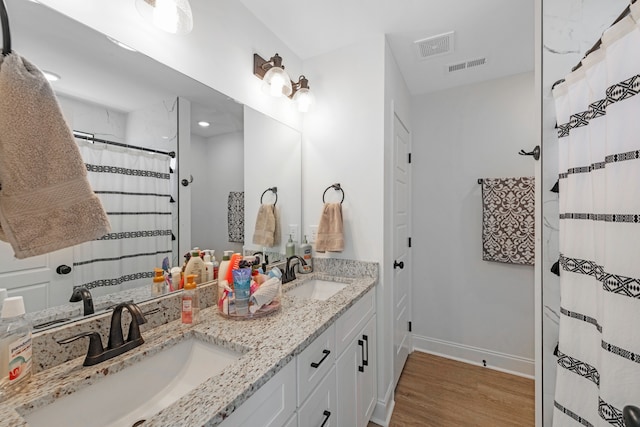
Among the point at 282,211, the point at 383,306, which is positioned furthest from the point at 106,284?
the point at 383,306

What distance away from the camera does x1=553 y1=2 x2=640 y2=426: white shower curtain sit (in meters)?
0.65

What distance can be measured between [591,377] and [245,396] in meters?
1.09

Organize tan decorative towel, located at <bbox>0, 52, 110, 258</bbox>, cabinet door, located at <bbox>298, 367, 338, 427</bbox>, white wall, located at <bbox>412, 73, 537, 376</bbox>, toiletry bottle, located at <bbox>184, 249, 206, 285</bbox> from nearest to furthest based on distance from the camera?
tan decorative towel, located at <bbox>0, 52, 110, 258</bbox>, cabinet door, located at <bbox>298, 367, 338, 427</bbox>, toiletry bottle, located at <bbox>184, 249, 206, 285</bbox>, white wall, located at <bbox>412, 73, 537, 376</bbox>

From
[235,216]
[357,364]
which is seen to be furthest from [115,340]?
[357,364]

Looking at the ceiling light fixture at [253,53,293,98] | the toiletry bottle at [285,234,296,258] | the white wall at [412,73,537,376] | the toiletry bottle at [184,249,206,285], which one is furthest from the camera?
the white wall at [412,73,537,376]

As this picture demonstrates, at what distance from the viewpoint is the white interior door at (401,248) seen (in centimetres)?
206

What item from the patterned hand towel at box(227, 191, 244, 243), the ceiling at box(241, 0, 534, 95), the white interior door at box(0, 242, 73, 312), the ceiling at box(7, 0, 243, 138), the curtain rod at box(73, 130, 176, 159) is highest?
the ceiling at box(241, 0, 534, 95)

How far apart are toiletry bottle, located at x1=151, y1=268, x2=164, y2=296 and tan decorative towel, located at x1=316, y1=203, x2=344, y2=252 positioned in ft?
3.21

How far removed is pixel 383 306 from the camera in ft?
5.85

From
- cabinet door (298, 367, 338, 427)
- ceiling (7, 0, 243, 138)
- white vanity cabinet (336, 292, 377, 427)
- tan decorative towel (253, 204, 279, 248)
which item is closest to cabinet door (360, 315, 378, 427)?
white vanity cabinet (336, 292, 377, 427)

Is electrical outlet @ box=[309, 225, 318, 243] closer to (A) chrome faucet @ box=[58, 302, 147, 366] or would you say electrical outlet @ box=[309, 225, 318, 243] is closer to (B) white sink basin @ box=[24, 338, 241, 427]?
(B) white sink basin @ box=[24, 338, 241, 427]

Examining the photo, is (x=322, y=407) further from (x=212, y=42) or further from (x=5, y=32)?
(x=212, y=42)

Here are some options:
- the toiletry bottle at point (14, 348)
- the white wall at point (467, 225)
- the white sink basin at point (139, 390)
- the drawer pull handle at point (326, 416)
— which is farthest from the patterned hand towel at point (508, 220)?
the toiletry bottle at point (14, 348)

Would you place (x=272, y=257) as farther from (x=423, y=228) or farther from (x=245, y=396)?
(x=423, y=228)
